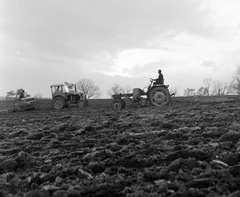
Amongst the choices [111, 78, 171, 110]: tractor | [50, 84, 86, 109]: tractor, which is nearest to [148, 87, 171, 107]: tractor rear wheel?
[111, 78, 171, 110]: tractor

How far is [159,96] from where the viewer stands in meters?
14.6

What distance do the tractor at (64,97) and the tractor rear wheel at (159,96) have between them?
763 centimetres

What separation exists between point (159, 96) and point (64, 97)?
9407mm

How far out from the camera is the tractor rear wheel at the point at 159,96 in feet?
47.8

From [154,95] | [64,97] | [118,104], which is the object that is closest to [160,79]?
[154,95]

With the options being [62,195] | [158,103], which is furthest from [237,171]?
[158,103]

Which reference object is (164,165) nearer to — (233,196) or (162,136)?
(233,196)

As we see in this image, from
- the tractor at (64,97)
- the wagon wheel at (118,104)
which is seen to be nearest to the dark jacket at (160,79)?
the wagon wheel at (118,104)

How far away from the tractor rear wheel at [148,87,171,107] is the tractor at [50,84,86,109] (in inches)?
300

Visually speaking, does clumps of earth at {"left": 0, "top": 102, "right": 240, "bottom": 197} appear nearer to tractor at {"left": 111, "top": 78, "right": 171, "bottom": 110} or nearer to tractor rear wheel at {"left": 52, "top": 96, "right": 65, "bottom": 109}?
tractor at {"left": 111, "top": 78, "right": 171, "bottom": 110}

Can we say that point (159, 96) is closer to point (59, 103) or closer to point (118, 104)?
point (118, 104)

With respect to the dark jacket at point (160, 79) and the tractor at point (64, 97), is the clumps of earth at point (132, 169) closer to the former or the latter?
the dark jacket at point (160, 79)

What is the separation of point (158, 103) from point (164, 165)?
11.5 m

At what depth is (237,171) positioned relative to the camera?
277 centimetres
